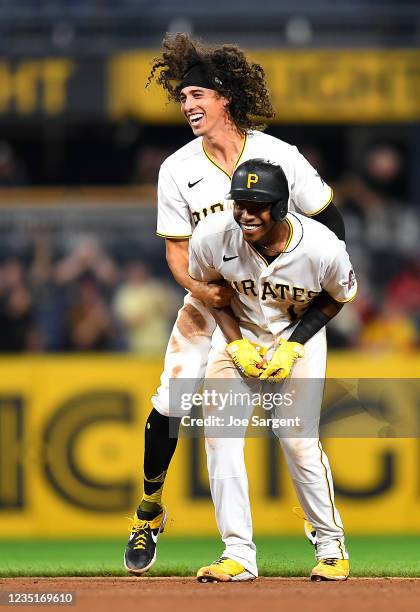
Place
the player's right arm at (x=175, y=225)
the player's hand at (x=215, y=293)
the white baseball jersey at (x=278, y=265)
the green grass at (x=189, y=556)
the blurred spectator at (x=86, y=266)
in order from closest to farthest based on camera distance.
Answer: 1. the white baseball jersey at (x=278, y=265)
2. the player's hand at (x=215, y=293)
3. the player's right arm at (x=175, y=225)
4. the green grass at (x=189, y=556)
5. the blurred spectator at (x=86, y=266)

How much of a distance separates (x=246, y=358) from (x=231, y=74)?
54.4 inches

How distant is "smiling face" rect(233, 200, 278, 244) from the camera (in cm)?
562

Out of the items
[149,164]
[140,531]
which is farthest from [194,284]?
[149,164]

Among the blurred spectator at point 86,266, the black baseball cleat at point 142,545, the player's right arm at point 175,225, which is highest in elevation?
the player's right arm at point 175,225

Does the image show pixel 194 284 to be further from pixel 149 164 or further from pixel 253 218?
pixel 149 164

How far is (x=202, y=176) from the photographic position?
242 inches

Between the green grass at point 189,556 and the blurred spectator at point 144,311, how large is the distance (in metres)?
2.82

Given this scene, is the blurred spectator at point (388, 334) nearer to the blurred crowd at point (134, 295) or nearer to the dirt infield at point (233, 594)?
the blurred crowd at point (134, 295)

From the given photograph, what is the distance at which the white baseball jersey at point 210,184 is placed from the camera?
6.12m

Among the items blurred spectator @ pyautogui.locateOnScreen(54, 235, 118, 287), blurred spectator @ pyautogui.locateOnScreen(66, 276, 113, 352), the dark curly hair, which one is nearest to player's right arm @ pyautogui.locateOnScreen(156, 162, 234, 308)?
the dark curly hair

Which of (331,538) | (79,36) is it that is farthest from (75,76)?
(331,538)

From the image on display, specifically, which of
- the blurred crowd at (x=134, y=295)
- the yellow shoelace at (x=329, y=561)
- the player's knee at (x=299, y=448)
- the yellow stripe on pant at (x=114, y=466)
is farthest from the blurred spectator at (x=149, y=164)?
the yellow shoelace at (x=329, y=561)

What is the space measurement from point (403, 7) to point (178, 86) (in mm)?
8655

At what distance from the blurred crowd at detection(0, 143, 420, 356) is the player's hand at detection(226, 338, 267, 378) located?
5.79 meters
